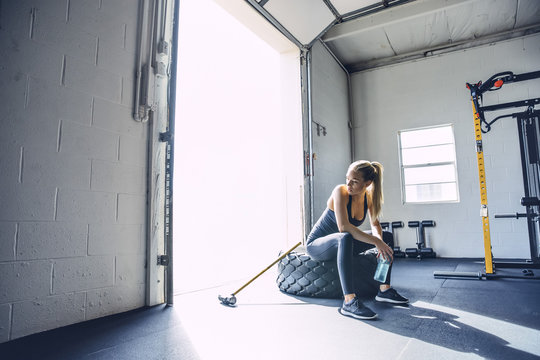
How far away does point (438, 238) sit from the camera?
5.02m

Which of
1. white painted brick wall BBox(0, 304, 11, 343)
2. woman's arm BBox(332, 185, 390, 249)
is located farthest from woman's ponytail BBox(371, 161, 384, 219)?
white painted brick wall BBox(0, 304, 11, 343)

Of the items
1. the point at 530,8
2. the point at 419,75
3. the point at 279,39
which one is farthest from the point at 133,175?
the point at 530,8

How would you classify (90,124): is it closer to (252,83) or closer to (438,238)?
(252,83)

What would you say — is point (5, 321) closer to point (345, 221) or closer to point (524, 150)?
point (345, 221)

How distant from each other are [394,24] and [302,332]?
15.0 feet

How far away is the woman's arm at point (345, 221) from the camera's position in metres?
1.98

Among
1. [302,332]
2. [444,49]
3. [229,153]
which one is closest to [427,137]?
[444,49]

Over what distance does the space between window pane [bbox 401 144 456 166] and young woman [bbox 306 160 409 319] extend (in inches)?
140

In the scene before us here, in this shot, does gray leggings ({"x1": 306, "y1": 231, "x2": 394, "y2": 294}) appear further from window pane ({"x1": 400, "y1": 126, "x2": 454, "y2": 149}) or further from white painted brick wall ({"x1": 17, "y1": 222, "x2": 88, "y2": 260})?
window pane ({"x1": 400, "y1": 126, "x2": 454, "y2": 149})

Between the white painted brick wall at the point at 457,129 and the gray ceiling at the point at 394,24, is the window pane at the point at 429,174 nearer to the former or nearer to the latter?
the white painted brick wall at the point at 457,129

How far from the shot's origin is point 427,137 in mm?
5355

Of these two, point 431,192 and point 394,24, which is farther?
point 431,192

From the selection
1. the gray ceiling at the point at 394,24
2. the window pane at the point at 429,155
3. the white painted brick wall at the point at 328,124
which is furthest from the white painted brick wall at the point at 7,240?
the window pane at the point at 429,155

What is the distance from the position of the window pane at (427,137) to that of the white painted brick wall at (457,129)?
0.37 feet
